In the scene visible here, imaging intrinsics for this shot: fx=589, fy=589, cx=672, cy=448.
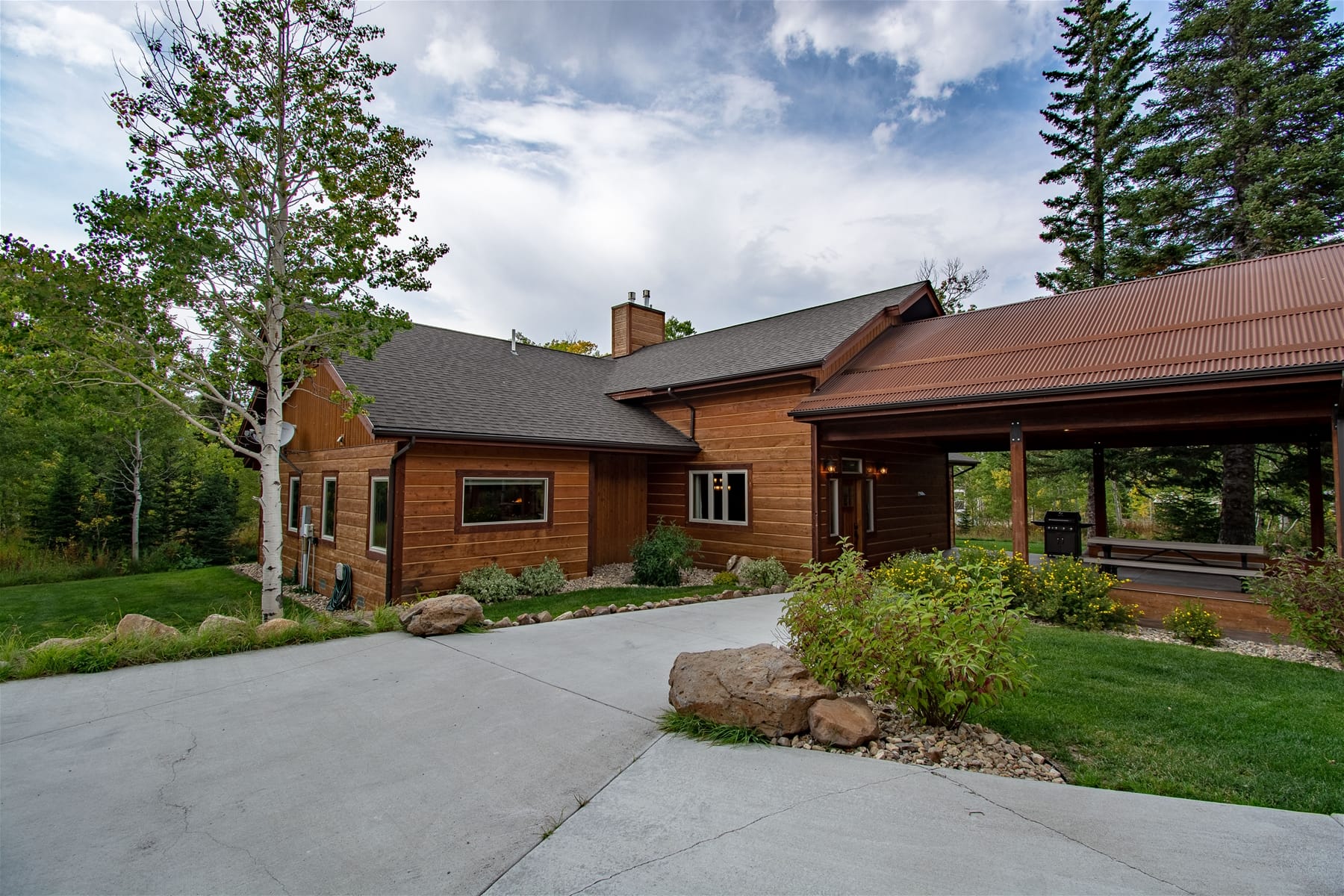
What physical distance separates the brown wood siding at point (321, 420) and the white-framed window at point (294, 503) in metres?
0.66

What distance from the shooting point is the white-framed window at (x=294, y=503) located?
42.0ft

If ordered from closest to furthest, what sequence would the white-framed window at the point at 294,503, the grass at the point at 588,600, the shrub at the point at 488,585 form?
the grass at the point at 588,600
the shrub at the point at 488,585
the white-framed window at the point at 294,503

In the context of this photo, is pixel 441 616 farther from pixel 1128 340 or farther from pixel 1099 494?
pixel 1099 494

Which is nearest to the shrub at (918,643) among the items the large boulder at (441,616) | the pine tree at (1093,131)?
the large boulder at (441,616)

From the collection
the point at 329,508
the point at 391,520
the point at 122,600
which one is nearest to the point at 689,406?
the point at 391,520

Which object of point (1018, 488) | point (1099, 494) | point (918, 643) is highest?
point (1018, 488)

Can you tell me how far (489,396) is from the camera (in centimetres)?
1088

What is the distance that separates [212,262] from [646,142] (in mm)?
8823

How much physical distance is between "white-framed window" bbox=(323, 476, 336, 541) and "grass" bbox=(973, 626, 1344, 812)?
10.9 metres

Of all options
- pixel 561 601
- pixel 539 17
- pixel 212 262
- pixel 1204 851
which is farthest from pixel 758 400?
pixel 1204 851

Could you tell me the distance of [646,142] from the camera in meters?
13.0

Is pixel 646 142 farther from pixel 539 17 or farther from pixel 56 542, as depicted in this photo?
pixel 56 542

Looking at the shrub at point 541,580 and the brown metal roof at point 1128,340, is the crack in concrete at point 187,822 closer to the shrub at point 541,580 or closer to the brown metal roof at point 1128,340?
the shrub at point 541,580

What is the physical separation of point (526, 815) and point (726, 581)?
24.7 ft
